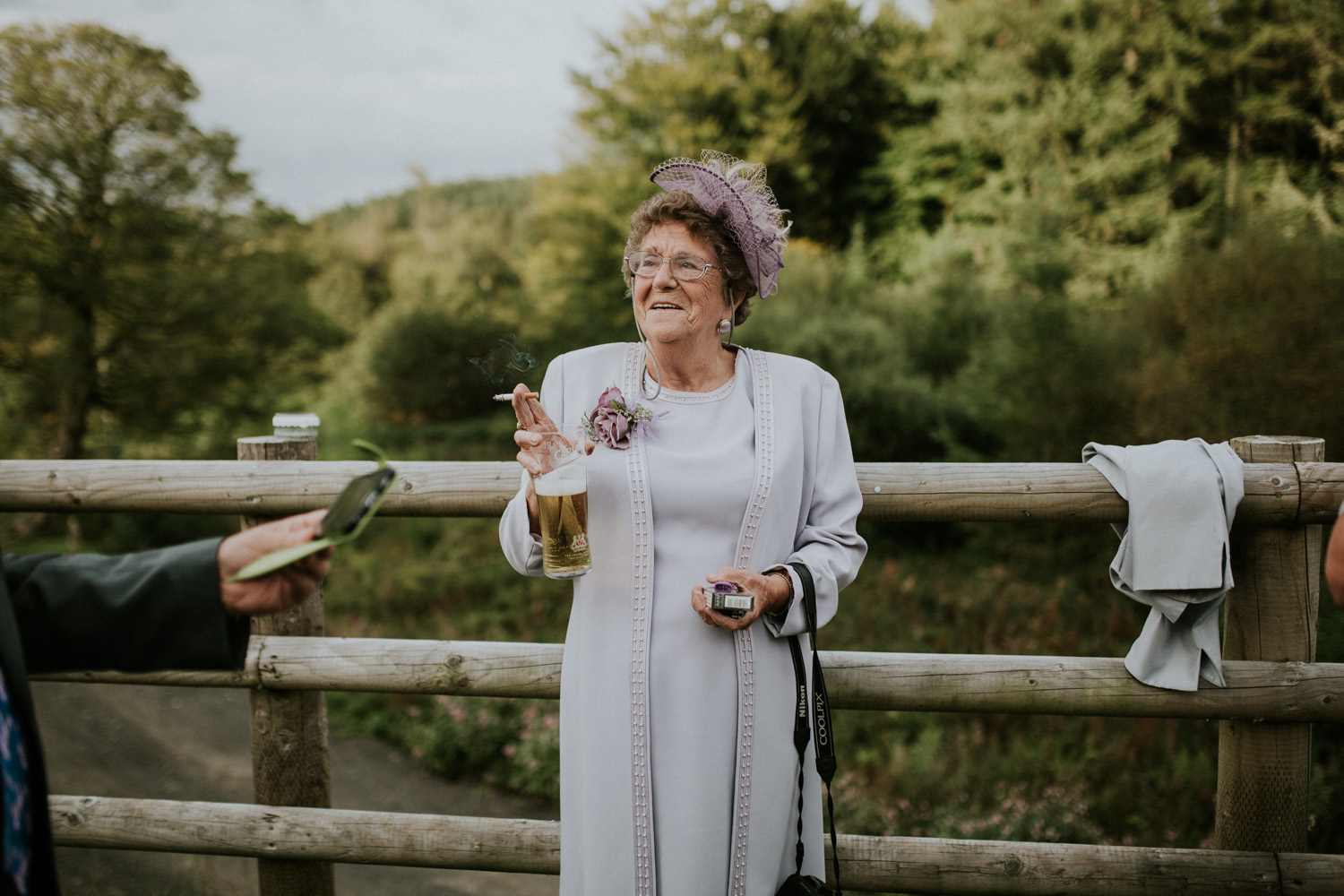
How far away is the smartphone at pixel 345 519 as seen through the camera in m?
1.18

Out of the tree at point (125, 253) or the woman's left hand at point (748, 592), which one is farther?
the tree at point (125, 253)

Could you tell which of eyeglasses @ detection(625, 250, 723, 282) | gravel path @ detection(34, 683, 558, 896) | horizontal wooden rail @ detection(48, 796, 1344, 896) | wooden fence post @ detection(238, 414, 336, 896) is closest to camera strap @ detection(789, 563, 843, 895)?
horizontal wooden rail @ detection(48, 796, 1344, 896)

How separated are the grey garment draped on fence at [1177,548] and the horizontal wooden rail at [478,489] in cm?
10

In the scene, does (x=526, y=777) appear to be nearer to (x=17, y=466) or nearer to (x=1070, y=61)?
(x=17, y=466)

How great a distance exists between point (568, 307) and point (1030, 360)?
34.4ft

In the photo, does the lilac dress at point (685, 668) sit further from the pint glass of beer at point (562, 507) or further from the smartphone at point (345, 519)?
the smartphone at point (345, 519)

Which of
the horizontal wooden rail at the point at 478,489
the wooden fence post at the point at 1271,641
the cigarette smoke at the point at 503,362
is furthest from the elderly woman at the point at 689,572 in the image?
the wooden fence post at the point at 1271,641

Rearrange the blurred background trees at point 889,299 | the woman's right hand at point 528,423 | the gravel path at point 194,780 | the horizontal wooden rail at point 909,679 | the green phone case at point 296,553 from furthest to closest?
1. the blurred background trees at point 889,299
2. the gravel path at point 194,780
3. the horizontal wooden rail at point 909,679
4. the woman's right hand at point 528,423
5. the green phone case at point 296,553

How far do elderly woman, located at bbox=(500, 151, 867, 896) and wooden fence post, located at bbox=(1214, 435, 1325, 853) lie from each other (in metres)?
1.22

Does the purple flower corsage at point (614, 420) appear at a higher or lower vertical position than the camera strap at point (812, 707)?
higher

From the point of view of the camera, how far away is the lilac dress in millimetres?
2021

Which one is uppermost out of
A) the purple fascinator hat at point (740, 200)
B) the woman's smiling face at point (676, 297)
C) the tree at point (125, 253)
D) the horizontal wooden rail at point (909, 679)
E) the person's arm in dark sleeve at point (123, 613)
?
the tree at point (125, 253)

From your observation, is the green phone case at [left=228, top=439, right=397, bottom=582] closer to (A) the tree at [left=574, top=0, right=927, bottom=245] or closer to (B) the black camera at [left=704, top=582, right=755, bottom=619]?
(B) the black camera at [left=704, top=582, right=755, bottom=619]

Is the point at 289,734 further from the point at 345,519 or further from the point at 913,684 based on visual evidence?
the point at 913,684
